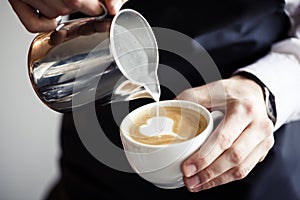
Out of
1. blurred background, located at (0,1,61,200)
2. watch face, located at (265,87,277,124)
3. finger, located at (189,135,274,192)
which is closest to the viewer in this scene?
finger, located at (189,135,274,192)

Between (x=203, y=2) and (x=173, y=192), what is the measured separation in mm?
357

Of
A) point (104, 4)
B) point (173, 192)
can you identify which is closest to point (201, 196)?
point (173, 192)

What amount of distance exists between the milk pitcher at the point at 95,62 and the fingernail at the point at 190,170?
0.11m

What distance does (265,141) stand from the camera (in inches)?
30.0

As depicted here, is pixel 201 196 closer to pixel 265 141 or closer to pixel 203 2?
pixel 265 141

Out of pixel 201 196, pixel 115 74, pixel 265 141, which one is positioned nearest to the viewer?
pixel 115 74

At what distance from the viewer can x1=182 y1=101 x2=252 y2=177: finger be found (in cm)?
64

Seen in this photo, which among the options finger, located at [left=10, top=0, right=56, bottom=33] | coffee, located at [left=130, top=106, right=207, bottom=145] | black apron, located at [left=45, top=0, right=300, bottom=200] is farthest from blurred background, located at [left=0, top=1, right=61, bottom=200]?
coffee, located at [left=130, top=106, right=207, bottom=145]

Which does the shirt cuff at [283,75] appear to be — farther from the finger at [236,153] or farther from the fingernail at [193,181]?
the fingernail at [193,181]

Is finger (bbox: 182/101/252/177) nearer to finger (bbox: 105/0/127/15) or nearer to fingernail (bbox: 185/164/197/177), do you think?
fingernail (bbox: 185/164/197/177)

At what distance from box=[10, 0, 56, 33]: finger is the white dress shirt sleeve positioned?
0.36 meters

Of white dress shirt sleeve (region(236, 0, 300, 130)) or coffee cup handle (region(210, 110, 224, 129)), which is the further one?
white dress shirt sleeve (region(236, 0, 300, 130))

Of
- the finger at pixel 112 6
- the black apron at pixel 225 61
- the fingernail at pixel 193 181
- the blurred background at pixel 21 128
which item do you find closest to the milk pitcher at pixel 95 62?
the finger at pixel 112 6

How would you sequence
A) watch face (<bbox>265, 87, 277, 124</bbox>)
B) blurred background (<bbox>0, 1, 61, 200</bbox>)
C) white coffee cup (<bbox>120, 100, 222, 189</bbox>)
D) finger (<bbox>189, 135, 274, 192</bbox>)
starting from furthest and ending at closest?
1. blurred background (<bbox>0, 1, 61, 200</bbox>)
2. watch face (<bbox>265, 87, 277, 124</bbox>)
3. finger (<bbox>189, 135, 274, 192</bbox>)
4. white coffee cup (<bbox>120, 100, 222, 189</bbox>)
